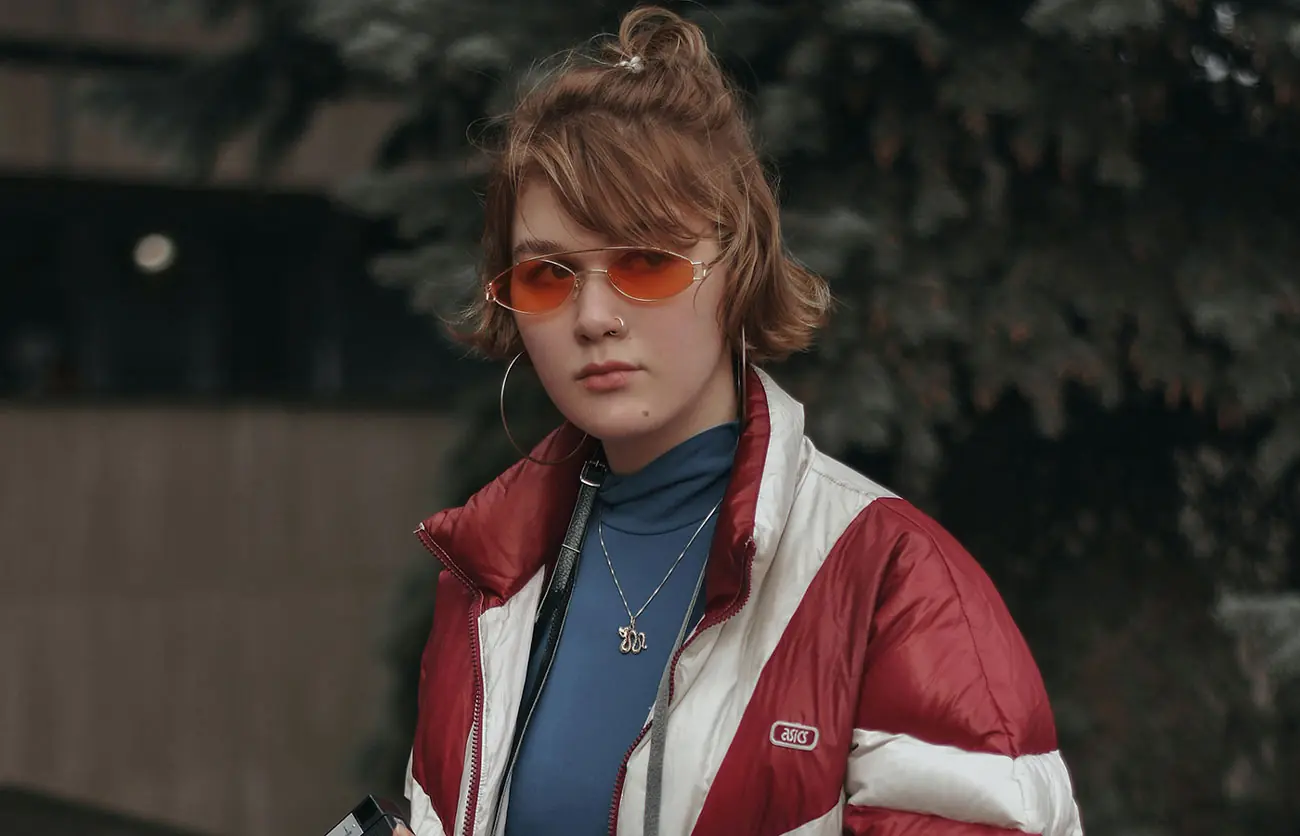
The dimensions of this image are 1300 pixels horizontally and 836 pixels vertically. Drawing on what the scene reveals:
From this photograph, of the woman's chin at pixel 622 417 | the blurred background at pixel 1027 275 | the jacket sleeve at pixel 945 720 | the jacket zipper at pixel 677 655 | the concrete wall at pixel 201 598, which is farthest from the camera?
Result: the concrete wall at pixel 201 598

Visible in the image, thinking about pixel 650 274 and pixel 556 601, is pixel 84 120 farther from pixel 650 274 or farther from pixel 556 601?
pixel 650 274

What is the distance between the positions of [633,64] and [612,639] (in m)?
0.64

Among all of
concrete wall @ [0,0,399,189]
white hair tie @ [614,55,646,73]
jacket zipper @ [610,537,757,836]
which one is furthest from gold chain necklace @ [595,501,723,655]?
concrete wall @ [0,0,399,189]

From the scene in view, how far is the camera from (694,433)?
179 cm

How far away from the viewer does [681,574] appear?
1751 millimetres

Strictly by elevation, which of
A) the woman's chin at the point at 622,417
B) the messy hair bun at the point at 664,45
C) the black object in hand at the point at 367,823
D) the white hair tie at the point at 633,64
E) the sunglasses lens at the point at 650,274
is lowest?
the black object in hand at the point at 367,823

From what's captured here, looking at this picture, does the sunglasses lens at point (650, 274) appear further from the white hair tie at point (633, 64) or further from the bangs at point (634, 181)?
the white hair tie at point (633, 64)

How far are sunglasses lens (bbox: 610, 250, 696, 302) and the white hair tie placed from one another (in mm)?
221

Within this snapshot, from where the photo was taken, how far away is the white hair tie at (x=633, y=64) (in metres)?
1.74

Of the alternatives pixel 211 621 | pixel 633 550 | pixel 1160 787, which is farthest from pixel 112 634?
pixel 633 550

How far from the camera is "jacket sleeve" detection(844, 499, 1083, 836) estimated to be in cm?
148

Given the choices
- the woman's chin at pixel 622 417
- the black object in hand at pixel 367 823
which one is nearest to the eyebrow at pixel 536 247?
the woman's chin at pixel 622 417

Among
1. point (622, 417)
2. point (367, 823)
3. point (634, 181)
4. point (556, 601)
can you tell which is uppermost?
point (634, 181)

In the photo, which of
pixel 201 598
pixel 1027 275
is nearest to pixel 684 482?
pixel 1027 275
